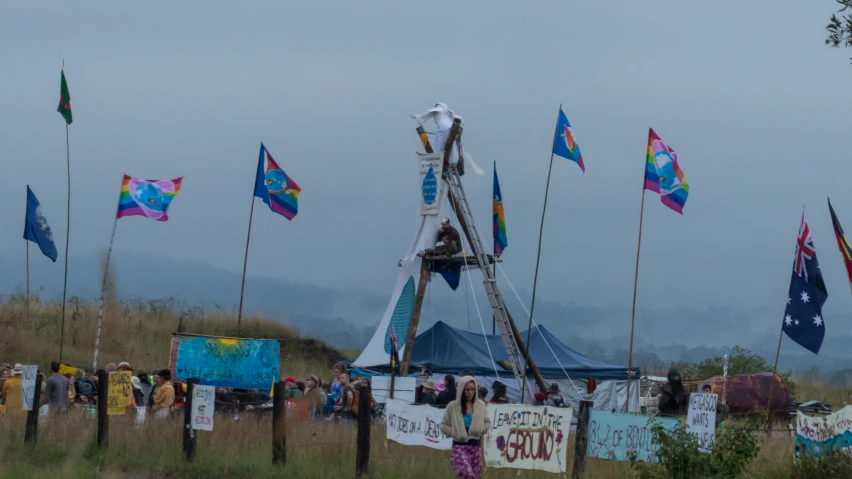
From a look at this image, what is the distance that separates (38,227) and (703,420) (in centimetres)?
1852

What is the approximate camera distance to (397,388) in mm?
20766

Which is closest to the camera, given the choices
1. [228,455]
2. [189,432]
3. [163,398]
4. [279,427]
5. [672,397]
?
[279,427]

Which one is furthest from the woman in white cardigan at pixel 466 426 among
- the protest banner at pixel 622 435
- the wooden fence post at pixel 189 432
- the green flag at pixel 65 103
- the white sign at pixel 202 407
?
the green flag at pixel 65 103

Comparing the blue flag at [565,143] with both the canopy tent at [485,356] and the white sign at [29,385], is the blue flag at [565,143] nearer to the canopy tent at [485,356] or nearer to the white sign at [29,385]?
the canopy tent at [485,356]

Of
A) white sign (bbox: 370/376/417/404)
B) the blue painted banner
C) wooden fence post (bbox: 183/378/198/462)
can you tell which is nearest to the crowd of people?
the blue painted banner

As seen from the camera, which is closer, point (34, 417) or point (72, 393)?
point (34, 417)

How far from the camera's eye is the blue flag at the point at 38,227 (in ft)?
88.4

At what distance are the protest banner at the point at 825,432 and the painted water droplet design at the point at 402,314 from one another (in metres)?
13.5

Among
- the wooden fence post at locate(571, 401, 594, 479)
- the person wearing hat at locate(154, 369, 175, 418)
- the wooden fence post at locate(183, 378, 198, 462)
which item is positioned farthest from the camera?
the person wearing hat at locate(154, 369, 175, 418)

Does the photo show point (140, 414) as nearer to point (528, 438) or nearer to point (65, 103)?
point (528, 438)

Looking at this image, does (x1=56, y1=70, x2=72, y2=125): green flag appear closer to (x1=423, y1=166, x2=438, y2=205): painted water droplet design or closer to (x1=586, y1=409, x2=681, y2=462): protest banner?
(x1=423, y1=166, x2=438, y2=205): painted water droplet design

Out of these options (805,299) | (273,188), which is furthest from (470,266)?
(805,299)

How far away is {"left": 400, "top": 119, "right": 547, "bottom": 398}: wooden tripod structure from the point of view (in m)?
26.6

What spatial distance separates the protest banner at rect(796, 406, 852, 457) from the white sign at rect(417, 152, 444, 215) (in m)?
13.5
